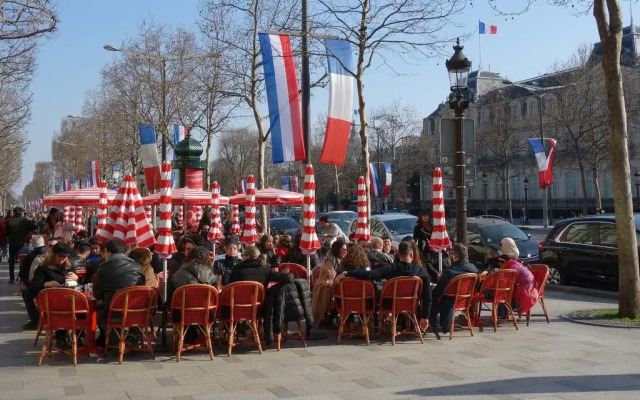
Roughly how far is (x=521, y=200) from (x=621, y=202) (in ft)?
190

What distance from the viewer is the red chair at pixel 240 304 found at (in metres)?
9.01

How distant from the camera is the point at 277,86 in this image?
16.9 meters

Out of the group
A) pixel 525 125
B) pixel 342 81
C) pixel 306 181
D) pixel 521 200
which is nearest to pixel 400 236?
pixel 342 81

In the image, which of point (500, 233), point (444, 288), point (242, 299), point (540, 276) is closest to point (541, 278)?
point (540, 276)

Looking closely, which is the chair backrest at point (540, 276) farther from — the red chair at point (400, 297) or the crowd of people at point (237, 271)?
the red chair at point (400, 297)

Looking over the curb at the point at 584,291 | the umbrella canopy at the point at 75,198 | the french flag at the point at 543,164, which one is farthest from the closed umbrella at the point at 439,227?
the french flag at the point at 543,164

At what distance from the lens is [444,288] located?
10.1m

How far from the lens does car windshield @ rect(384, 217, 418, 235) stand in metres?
20.8

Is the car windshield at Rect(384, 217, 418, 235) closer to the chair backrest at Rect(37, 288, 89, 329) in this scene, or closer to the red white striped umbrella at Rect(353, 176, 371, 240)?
the red white striped umbrella at Rect(353, 176, 371, 240)

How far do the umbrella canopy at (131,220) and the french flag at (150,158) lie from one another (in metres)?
11.8

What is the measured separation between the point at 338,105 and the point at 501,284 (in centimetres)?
702

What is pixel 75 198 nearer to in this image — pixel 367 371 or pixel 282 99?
pixel 282 99

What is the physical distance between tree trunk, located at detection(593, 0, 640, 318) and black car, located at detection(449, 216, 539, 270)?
6.66m

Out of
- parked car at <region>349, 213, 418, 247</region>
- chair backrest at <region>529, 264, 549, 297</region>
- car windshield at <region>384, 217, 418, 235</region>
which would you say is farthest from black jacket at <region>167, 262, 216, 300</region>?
car windshield at <region>384, 217, 418, 235</region>
